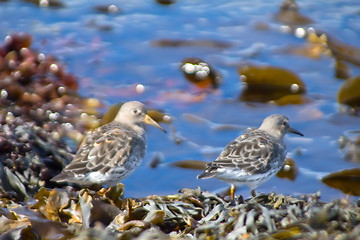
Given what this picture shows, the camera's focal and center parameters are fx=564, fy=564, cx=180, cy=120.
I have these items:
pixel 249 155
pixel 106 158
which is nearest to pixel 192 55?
pixel 249 155

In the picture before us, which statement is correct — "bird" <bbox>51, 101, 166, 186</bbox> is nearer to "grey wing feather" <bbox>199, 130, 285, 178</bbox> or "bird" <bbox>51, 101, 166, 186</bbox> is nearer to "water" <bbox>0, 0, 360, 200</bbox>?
"water" <bbox>0, 0, 360, 200</bbox>

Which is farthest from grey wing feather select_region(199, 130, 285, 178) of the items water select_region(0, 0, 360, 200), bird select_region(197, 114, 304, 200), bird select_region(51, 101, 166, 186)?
bird select_region(51, 101, 166, 186)

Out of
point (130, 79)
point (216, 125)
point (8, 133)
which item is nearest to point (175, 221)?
point (8, 133)

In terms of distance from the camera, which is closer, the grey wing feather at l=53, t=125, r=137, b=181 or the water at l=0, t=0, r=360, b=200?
the grey wing feather at l=53, t=125, r=137, b=181

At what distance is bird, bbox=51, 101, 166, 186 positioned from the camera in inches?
143

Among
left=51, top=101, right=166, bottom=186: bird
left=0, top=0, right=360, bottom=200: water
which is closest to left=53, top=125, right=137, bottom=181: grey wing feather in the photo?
left=51, top=101, right=166, bottom=186: bird

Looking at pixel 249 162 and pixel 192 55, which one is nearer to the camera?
pixel 249 162

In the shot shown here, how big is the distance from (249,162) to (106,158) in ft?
3.15

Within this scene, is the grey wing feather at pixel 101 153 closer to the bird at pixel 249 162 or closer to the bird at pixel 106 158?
the bird at pixel 106 158

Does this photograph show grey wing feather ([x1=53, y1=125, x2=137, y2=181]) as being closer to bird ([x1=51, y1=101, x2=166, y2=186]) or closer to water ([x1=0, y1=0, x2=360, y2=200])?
bird ([x1=51, y1=101, x2=166, y2=186])

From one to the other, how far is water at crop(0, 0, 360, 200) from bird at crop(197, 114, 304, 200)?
1.15 ft

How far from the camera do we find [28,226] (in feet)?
8.72

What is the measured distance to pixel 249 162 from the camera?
12.5 ft

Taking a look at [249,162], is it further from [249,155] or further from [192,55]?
[192,55]
